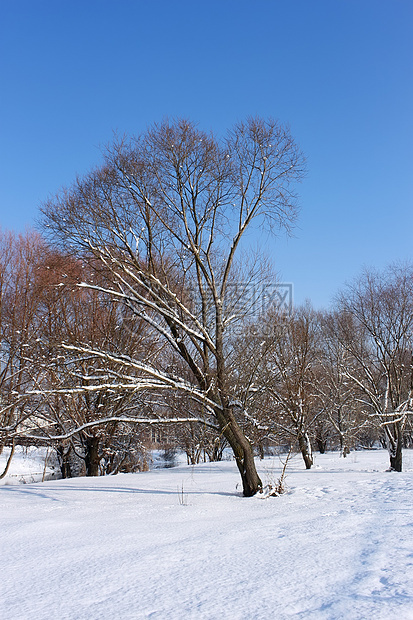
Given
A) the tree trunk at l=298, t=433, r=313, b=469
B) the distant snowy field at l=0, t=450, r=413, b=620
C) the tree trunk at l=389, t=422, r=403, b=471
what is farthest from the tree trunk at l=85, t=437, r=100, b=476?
the tree trunk at l=389, t=422, r=403, b=471

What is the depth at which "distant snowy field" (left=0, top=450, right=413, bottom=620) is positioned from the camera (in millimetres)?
2420

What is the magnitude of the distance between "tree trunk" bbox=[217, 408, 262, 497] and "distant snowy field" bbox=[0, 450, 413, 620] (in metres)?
0.90

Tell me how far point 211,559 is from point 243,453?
4.28 metres

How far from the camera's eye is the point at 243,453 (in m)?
7.62

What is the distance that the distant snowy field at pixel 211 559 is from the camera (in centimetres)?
242

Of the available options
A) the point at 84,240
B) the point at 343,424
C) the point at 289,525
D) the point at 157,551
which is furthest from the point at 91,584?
the point at 343,424

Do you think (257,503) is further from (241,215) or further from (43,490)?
(241,215)

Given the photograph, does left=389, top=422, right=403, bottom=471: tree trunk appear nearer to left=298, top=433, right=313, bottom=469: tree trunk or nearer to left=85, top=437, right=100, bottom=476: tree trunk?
left=298, top=433, right=313, bottom=469: tree trunk

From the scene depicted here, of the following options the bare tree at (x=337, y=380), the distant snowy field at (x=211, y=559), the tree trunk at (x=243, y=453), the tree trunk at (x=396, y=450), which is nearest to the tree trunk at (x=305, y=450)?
the bare tree at (x=337, y=380)

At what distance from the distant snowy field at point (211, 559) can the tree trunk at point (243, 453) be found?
2.95ft

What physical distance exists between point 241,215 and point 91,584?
681cm

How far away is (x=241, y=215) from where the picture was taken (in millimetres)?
8492

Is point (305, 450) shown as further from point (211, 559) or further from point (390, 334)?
point (211, 559)

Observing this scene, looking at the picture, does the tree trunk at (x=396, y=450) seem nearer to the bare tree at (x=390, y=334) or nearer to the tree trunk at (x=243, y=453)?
the bare tree at (x=390, y=334)
